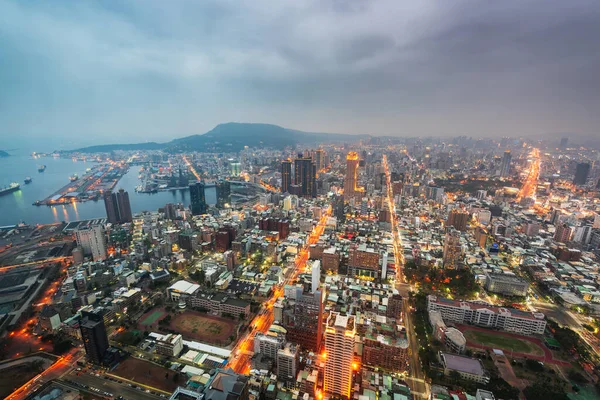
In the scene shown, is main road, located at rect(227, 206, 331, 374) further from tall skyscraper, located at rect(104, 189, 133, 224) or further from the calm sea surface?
the calm sea surface

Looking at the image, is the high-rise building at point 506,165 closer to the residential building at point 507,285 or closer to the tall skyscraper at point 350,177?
the tall skyscraper at point 350,177

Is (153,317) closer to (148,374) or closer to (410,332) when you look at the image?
(148,374)

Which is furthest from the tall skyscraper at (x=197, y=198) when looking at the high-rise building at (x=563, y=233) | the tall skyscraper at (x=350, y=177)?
the high-rise building at (x=563, y=233)

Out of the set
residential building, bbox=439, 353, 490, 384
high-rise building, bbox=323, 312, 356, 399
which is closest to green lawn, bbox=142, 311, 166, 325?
high-rise building, bbox=323, 312, 356, 399

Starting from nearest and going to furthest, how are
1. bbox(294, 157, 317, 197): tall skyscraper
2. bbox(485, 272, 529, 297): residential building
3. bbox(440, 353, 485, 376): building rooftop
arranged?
1. bbox(440, 353, 485, 376): building rooftop
2. bbox(485, 272, 529, 297): residential building
3. bbox(294, 157, 317, 197): tall skyscraper

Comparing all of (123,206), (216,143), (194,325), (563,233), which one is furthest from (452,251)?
(216,143)

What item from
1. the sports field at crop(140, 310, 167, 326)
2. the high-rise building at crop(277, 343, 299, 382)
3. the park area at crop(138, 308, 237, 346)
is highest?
the high-rise building at crop(277, 343, 299, 382)
